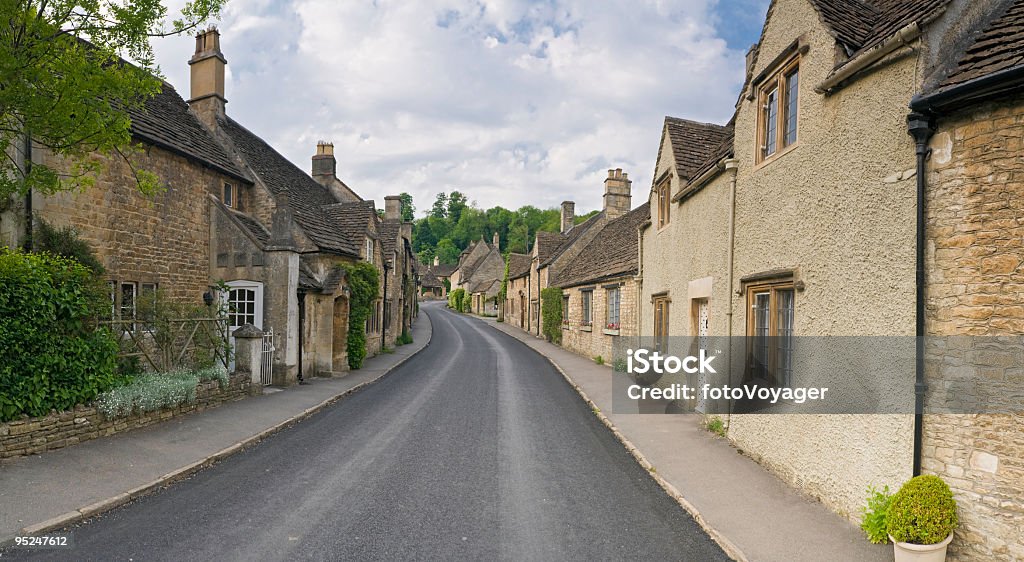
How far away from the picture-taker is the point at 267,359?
1475 centimetres

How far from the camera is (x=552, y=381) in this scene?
1694 cm

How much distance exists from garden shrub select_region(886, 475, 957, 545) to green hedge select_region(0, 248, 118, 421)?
1056cm

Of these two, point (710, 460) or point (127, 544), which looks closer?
point (127, 544)

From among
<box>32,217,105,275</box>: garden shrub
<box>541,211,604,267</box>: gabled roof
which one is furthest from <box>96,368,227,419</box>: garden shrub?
<box>541,211,604,267</box>: gabled roof

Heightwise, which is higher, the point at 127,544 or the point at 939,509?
the point at 939,509

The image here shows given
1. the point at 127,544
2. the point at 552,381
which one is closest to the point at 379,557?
the point at 127,544

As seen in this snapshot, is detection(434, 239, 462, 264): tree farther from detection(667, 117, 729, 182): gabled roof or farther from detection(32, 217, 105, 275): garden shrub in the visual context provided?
detection(32, 217, 105, 275): garden shrub

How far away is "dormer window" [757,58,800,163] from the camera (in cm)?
791

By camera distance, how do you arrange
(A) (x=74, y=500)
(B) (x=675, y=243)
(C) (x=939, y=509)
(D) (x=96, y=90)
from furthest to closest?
(B) (x=675, y=243) < (D) (x=96, y=90) < (A) (x=74, y=500) < (C) (x=939, y=509)

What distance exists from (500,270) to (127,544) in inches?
2481

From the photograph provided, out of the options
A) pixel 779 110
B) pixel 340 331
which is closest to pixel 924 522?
pixel 779 110

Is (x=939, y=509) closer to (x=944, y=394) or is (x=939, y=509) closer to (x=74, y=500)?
(x=944, y=394)

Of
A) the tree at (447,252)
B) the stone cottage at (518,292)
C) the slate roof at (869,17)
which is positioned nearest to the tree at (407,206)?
the tree at (447,252)

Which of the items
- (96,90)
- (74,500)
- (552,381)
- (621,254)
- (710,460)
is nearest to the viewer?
(74,500)
